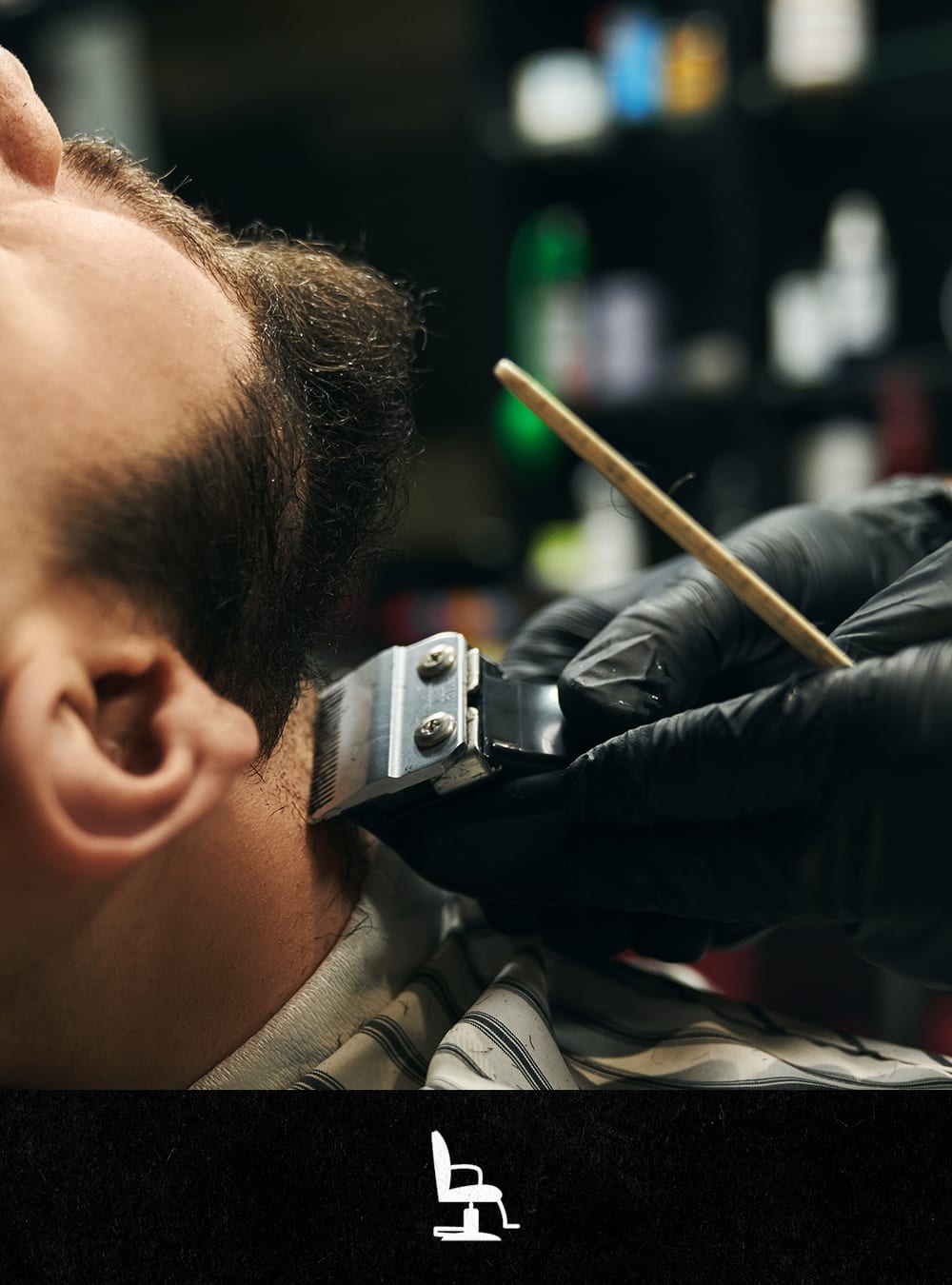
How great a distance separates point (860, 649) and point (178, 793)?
13.1 inches

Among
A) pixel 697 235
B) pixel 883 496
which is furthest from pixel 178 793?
pixel 697 235

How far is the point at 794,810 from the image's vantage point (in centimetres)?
61

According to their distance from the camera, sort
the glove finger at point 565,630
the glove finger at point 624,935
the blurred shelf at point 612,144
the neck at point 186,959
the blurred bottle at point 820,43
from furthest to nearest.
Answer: the blurred shelf at point 612,144
the blurred bottle at point 820,43
the glove finger at point 565,630
the glove finger at point 624,935
the neck at point 186,959

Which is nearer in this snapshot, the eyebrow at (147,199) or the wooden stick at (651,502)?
the wooden stick at (651,502)

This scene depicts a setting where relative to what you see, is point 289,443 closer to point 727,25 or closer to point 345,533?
point 345,533

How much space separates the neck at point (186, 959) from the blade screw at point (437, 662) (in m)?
0.09

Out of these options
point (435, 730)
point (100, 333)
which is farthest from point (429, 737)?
point (100, 333)

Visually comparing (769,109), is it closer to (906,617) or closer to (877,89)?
(877,89)

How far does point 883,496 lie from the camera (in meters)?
0.94

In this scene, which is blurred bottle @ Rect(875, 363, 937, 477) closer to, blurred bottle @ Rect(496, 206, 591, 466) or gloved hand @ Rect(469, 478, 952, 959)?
blurred bottle @ Rect(496, 206, 591, 466)

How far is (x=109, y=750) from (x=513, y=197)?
1987 millimetres

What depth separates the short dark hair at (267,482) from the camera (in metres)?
0.58
